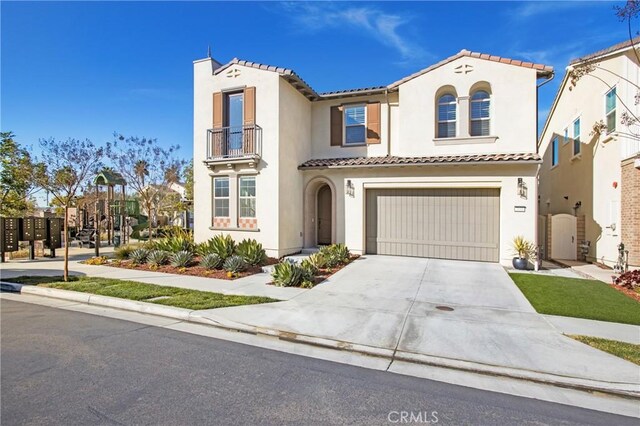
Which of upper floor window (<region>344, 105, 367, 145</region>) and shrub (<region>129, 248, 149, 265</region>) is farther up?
upper floor window (<region>344, 105, 367, 145</region>)

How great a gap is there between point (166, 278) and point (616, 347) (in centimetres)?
1025

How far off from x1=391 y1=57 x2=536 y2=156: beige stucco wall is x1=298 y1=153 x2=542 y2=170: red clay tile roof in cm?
60

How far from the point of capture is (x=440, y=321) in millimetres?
6105

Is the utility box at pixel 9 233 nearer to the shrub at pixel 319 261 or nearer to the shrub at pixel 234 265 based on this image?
the shrub at pixel 234 265

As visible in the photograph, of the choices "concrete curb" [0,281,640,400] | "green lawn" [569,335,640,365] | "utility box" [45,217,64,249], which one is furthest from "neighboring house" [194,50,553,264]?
"green lawn" [569,335,640,365]

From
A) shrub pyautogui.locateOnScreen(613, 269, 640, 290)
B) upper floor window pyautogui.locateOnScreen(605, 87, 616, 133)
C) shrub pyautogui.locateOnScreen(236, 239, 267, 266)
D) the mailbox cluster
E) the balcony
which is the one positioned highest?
upper floor window pyautogui.locateOnScreen(605, 87, 616, 133)

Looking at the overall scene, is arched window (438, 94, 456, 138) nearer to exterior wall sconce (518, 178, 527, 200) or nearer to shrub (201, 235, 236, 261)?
exterior wall sconce (518, 178, 527, 200)

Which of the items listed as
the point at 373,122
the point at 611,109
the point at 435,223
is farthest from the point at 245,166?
the point at 611,109

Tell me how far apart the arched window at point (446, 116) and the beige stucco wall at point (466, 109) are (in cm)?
33

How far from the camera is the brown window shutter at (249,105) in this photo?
13.3 meters

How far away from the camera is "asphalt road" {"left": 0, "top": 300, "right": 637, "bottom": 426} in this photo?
3281 millimetres

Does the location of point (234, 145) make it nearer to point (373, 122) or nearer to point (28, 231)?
point (373, 122)

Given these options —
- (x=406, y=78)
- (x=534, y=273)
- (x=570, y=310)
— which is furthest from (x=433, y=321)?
(x=406, y=78)

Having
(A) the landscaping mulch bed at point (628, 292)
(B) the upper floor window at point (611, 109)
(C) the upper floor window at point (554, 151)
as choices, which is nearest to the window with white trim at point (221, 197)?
(A) the landscaping mulch bed at point (628, 292)
